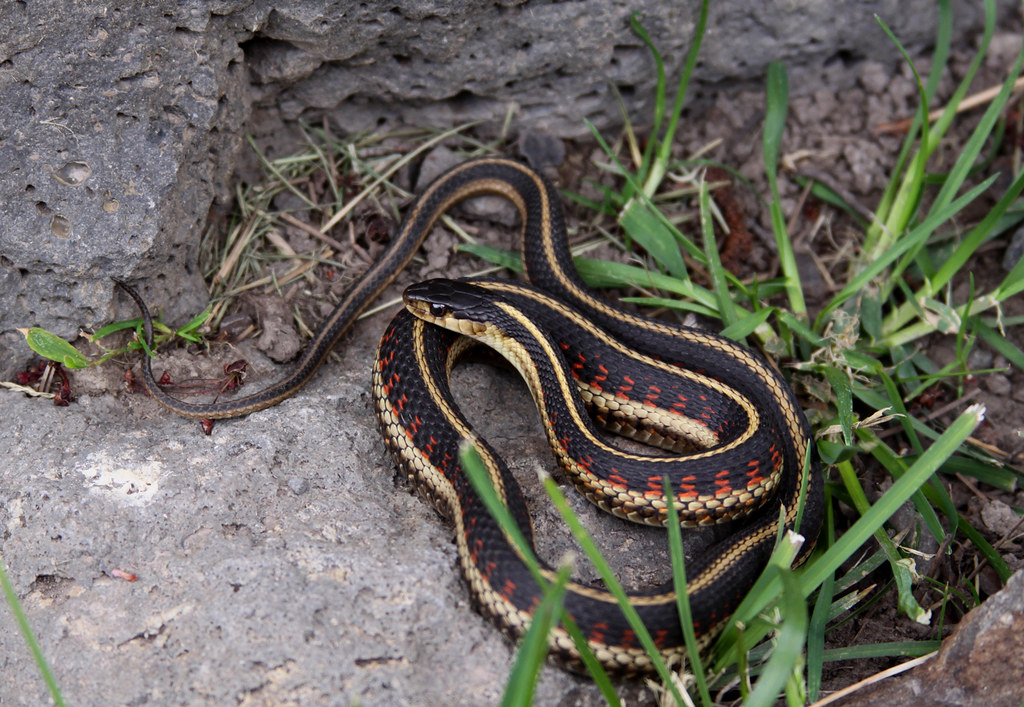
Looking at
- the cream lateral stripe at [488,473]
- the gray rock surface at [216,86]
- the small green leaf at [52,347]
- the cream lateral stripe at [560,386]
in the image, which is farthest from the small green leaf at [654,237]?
the small green leaf at [52,347]

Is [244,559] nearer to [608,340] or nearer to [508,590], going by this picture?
[508,590]

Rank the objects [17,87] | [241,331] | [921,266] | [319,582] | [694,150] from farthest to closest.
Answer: [694,150]
[921,266]
[241,331]
[17,87]
[319,582]

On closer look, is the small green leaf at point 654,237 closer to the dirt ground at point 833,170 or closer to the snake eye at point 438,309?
the dirt ground at point 833,170

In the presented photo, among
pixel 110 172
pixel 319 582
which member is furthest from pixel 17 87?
pixel 319 582

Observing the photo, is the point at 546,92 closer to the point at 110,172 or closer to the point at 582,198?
the point at 582,198

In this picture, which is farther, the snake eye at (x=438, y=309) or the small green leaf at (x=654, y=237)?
the small green leaf at (x=654, y=237)
